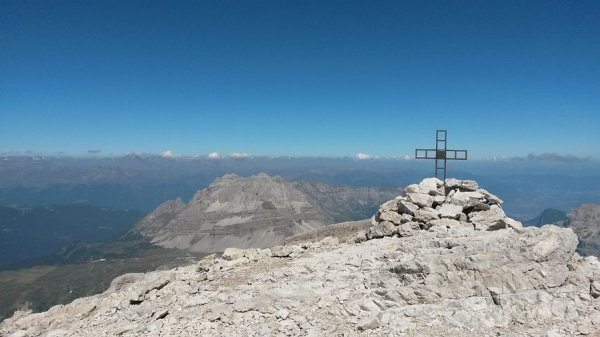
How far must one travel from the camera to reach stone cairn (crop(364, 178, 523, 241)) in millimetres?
22891

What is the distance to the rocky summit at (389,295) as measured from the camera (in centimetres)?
1557

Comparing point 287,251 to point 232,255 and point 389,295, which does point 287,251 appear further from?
point 389,295

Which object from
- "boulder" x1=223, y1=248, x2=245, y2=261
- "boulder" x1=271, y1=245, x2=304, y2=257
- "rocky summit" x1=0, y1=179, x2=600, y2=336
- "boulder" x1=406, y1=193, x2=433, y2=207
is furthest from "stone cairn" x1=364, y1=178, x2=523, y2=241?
"boulder" x1=223, y1=248, x2=245, y2=261

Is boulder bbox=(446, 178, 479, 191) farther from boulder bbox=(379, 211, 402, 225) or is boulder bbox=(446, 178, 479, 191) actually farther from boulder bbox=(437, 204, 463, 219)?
boulder bbox=(379, 211, 402, 225)

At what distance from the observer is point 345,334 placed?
15367mm

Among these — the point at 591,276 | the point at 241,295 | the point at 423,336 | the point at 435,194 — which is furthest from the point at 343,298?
the point at 435,194

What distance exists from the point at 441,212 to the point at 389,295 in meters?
9.31

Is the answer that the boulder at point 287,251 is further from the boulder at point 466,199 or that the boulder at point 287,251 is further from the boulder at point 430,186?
the boulder at point 466,199

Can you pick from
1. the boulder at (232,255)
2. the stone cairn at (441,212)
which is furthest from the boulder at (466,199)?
the boulder at (232,255)

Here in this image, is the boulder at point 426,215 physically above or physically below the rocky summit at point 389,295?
above

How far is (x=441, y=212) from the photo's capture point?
79.9 ft

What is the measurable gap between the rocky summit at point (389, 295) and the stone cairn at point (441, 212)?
0.27 meters

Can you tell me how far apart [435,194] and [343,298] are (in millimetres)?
13194

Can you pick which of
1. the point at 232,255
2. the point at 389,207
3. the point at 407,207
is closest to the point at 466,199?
the point at 407,207
